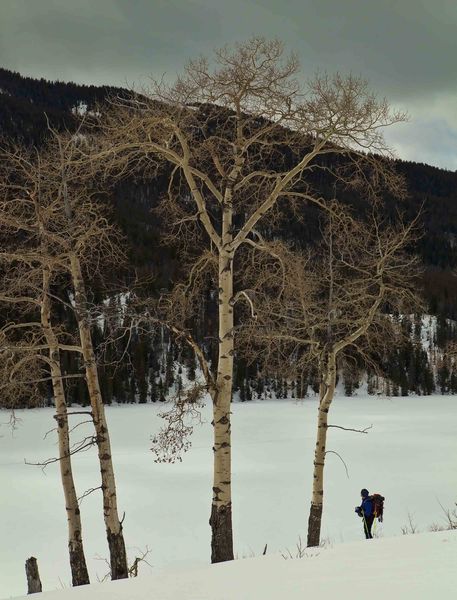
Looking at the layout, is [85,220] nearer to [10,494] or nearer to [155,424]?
[10,494]

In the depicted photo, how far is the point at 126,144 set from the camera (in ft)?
26.9

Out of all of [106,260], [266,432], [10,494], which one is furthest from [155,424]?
[106,260]

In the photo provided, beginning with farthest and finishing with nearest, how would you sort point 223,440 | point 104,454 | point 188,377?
point 188,377 → point 104,454 → point 223,440

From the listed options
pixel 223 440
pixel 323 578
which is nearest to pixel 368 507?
pixel 223 440

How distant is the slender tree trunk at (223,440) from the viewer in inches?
Answer: 344

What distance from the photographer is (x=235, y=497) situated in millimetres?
20875

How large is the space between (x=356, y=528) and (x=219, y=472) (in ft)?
33.2

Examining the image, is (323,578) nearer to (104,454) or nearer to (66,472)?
(104,454)

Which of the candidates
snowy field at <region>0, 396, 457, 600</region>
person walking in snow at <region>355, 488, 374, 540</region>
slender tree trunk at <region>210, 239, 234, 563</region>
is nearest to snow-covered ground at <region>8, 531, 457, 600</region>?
snowy field at <region>0, 396, 457, 600</region>

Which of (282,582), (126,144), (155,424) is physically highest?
(126,144)

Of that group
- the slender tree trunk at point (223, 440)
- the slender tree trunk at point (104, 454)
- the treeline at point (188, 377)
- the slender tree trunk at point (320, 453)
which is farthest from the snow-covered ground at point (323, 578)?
the treeline at point (188, 377)

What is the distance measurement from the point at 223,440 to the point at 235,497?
13122 mm

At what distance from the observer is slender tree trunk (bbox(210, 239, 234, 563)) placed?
874cm

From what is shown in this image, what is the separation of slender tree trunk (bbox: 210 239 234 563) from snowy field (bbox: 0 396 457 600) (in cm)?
81
